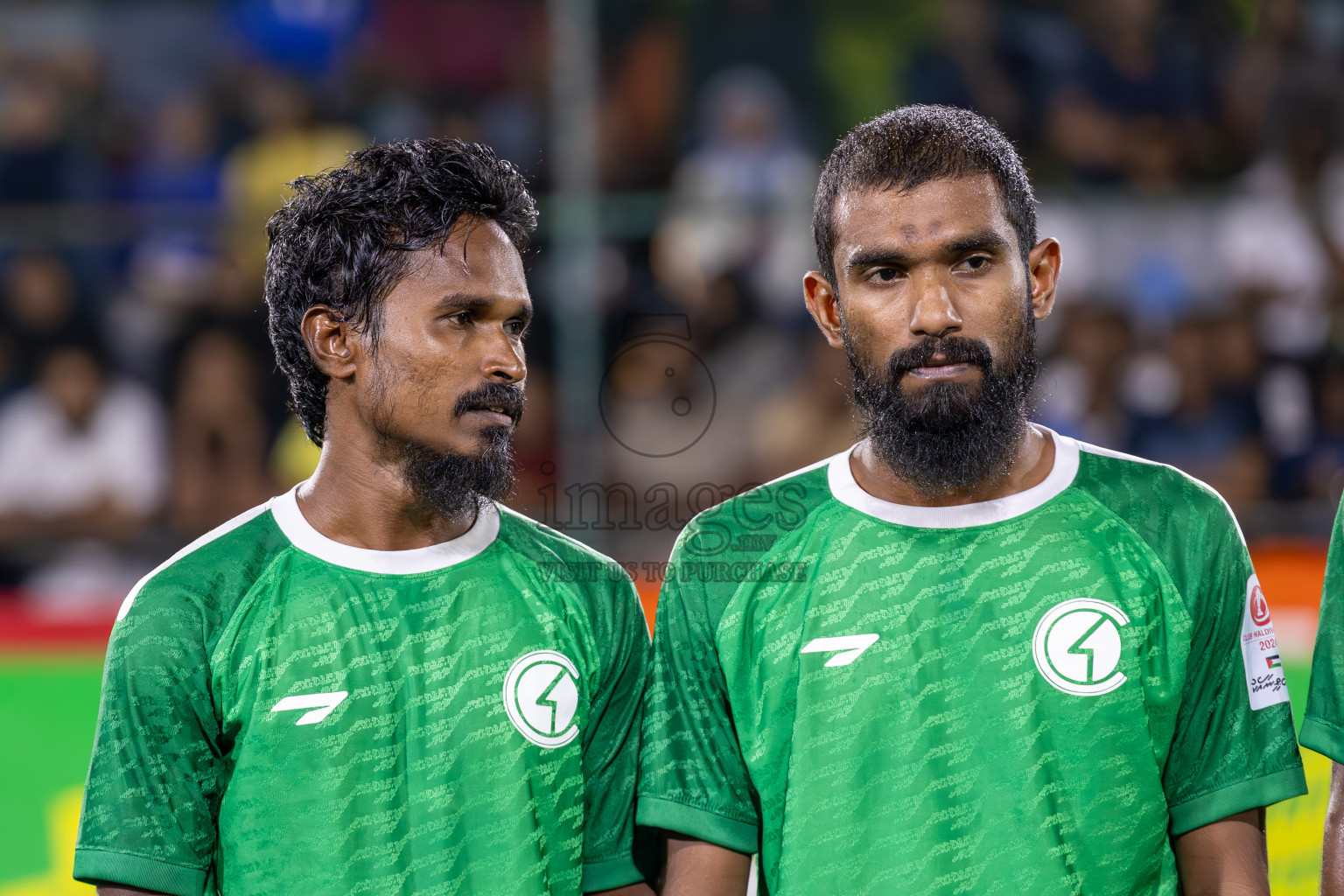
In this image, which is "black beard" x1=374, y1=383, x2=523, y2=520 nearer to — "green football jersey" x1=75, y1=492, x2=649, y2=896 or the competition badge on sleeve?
"green football jersey" x1=75, y1=492, x2=649, y2=896

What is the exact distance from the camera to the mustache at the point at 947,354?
260 cm

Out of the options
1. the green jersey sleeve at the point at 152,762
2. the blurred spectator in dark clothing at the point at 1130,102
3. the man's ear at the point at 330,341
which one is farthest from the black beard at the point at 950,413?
the blurred spectator in dark clothing at the point at 1130,102

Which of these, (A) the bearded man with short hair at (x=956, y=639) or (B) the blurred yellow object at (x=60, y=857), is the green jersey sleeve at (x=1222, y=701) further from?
(B) the blurred yellow object at (x=60, y=857)

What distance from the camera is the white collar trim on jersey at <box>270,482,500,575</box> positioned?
2.69 meters

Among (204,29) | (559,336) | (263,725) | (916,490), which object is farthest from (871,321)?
(204,29)

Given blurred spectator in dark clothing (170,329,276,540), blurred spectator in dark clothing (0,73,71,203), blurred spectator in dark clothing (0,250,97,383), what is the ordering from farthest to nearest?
1. blurred spectator in dark clothing (0,73,71,203)
2. blurred spectator in dark clothing (0,250,97,383)
3. blurred spectator in dark clothing (170,329,276,540)

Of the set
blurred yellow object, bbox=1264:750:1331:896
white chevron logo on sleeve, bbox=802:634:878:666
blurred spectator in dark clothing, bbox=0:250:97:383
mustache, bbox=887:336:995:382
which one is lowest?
blurred yellow object, bbox=1264:750:1331:896

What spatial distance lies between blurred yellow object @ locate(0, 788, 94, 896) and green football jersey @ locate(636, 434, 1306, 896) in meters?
2.47

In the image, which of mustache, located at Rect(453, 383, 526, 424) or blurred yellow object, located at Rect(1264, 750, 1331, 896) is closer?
mustache, located at Rect(453, 383, 526, 424)

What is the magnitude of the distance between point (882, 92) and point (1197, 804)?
6171mm

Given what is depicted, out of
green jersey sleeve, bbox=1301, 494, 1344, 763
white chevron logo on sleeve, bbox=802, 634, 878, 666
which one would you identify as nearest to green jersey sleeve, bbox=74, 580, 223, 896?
white chevron logo on sleeve, bbox=802, 634, 878, 666

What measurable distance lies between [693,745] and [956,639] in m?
0.50

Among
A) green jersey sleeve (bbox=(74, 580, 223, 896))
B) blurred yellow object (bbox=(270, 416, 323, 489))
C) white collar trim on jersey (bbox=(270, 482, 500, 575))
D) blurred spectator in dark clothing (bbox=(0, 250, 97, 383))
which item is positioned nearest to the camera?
green jersey sleeve (bbox=(74, 580, 223, 896))
